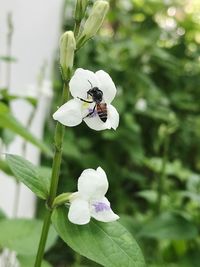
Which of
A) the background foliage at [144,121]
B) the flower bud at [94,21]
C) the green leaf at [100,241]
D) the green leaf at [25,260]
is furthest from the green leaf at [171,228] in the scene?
the flower bud at [94,21]

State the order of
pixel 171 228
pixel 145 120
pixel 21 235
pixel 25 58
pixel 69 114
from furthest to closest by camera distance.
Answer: pixel 145 120 < pixel 25 58 < pixel 171 228 < pixel 21 235 < pixel 69 114

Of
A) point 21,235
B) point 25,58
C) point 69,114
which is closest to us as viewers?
point 69,114

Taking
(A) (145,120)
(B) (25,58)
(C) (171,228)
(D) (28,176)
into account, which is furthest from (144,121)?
(D) (28,176)

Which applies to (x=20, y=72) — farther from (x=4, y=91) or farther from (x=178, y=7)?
(x=178, y=7)

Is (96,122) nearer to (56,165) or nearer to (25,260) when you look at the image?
(56,165)

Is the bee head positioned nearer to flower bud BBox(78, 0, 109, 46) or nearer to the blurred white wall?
flower bud BBox(78, 0, 109, 46)

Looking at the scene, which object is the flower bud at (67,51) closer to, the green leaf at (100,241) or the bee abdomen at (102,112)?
the bee abdomen at (102,112)

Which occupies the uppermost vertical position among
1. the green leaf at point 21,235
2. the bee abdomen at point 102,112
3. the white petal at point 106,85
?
the white petal at point 106,85
